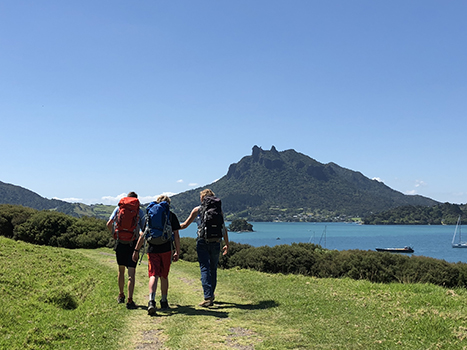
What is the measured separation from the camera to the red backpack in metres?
8.01

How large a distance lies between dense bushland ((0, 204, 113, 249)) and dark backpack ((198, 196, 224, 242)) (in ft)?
68.8

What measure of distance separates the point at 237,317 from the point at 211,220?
6.82ft

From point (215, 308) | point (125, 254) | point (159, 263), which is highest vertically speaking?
point (125, 254)

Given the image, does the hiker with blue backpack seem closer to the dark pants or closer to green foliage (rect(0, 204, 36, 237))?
the dark pants

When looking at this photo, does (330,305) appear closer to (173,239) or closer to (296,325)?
(296,325)

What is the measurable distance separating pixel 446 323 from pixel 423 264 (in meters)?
10.2

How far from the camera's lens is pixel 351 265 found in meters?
15.9

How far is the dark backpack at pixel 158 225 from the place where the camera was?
7.70 metres

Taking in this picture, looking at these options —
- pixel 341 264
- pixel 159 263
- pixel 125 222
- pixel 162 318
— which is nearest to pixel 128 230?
pixel 125 222

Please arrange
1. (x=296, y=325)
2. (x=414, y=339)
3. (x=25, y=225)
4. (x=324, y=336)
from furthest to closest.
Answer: (x=25, y=225)
(x=296, y=325)
(x=324, y=336)
(x=414, y=339)

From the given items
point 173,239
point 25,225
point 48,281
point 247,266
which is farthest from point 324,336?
point 25,225

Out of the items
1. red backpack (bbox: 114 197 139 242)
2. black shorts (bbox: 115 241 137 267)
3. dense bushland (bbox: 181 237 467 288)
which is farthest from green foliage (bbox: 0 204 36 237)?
red backpack (bbox: 114 197 139 242)

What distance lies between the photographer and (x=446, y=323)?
241 inches

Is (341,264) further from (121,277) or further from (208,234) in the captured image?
(121,277)
